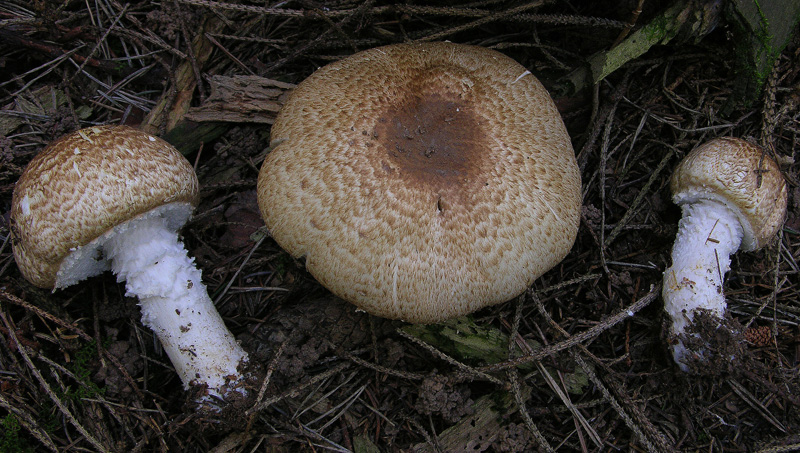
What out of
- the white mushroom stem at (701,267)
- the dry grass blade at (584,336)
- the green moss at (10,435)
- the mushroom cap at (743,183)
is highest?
the mushroom cap at (743,183)

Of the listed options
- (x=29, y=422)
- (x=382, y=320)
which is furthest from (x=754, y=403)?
(x=29, y=422)

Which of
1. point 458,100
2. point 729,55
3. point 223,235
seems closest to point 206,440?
point 223,235

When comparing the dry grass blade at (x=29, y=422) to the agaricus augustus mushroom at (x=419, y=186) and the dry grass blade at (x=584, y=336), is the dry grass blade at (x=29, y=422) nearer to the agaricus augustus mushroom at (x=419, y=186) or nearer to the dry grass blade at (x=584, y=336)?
the agaricus augustus mushroom at (x=419, y=186)

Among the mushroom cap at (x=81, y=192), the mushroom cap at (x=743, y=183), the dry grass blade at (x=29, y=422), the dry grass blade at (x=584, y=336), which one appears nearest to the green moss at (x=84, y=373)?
the dry grass blade at (x=29, y=422)

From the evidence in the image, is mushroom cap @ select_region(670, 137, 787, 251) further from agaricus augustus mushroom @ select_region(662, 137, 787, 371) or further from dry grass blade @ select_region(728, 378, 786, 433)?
dry grass blade @ select_region(728, 378, 786, 433)

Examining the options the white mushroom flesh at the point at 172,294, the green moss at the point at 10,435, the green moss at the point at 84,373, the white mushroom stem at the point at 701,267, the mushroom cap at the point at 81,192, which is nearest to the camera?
the mushroom cap at the point at 81,192
